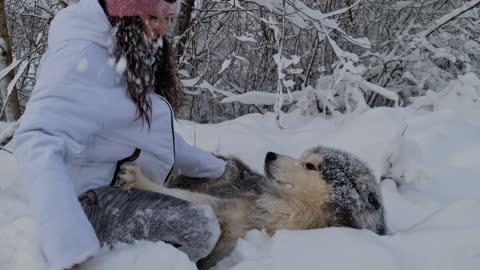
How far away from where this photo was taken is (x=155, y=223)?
2.07 metres

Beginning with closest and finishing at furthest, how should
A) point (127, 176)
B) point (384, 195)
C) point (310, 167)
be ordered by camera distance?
point (127, 176) < point (310, 167) < point (384, 195)

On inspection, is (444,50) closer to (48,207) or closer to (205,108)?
(205,108)

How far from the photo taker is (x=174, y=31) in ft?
18.9

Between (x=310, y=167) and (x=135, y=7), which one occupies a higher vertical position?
(x=135, y=7)

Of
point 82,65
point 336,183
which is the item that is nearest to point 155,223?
point 82,65

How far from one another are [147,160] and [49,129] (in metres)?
0.71

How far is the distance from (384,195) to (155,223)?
2.02 metres

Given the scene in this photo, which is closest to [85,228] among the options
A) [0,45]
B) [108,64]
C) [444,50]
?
[108,64]

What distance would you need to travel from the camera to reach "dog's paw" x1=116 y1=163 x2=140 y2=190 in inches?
90.6

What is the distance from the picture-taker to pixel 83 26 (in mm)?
2080

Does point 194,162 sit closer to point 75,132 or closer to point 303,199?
point 303,199

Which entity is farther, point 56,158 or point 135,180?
point 135,180

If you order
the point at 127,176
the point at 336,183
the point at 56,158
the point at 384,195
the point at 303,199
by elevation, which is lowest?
the point at 384,195

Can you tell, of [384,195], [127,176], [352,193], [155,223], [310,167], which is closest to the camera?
[155,223]
